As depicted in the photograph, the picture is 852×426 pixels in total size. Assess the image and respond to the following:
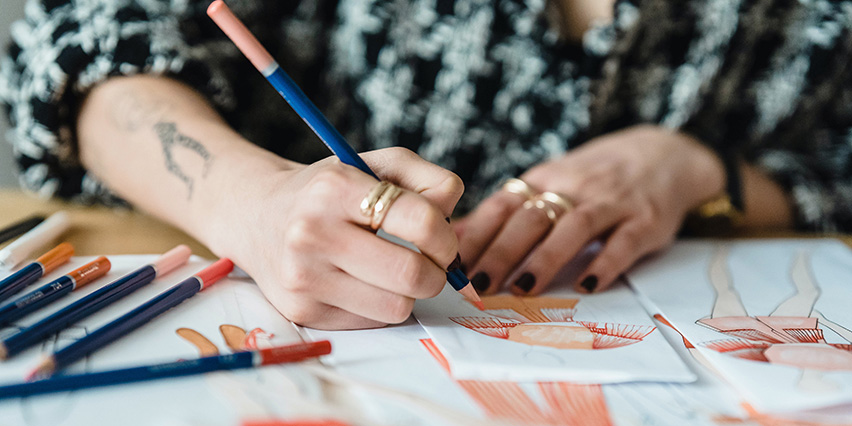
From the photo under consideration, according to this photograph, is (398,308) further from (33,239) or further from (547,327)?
(33,239)

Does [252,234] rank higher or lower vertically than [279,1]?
lower

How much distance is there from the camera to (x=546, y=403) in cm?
30

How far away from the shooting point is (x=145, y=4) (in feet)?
1.84

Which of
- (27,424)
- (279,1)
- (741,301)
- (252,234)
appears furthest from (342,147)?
(279,1)

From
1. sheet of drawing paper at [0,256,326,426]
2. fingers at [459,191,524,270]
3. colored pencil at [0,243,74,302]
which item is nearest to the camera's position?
sheet of drawing paper at [0,256,326,426]

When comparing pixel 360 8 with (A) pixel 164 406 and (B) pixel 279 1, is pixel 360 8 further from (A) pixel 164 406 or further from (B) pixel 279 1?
(A) pixel 164 406

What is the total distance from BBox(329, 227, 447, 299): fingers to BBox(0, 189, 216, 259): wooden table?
191mm

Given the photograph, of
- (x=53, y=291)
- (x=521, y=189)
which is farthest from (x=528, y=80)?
(x=53, y=291)

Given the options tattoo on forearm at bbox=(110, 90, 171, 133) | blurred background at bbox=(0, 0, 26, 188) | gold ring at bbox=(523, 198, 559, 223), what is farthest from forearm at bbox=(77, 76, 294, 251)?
blurred background at bbox=(0, 0, 26, 188)

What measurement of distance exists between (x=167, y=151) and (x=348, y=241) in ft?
0.78

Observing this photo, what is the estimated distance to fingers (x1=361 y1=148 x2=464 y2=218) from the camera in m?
0.34

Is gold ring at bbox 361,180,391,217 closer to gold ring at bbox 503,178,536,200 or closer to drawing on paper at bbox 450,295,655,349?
drawing on paper at bbox 450,295,655,349

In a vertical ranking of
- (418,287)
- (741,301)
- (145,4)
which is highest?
(145,4)

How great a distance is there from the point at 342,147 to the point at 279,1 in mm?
430
